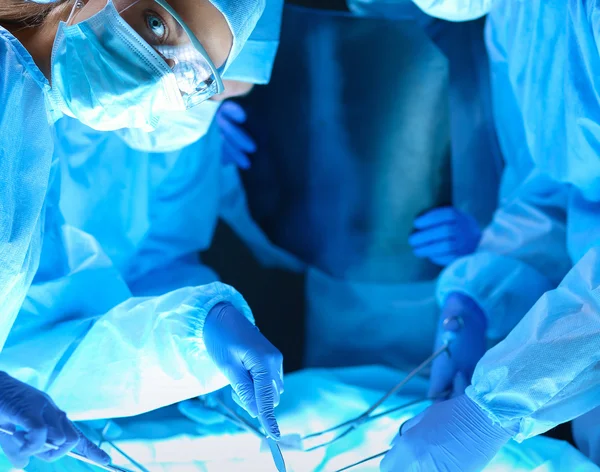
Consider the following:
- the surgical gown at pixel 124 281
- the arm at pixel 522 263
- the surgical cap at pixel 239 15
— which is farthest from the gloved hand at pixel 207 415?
the surgical cap at pixel 239 15

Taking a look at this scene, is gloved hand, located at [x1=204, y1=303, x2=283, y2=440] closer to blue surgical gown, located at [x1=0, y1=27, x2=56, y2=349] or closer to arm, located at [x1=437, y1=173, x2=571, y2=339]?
blue surgical gown, located at [x1=0, y1=27, x2=56, y2=349]

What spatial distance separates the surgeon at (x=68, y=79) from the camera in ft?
3.51

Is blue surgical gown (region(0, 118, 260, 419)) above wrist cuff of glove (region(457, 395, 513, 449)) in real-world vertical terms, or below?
above

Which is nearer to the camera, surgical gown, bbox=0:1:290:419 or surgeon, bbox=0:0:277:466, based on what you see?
surgeon, bbox=0:0:277:466

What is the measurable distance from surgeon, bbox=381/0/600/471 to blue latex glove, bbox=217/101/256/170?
0.66 metres

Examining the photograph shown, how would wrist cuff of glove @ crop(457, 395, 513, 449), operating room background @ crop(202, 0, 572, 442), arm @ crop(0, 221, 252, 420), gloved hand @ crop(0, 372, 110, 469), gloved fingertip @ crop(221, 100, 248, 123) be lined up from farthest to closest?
gloved fingertip @ crop(221, 100, 248, 123), operating room background @ crop(202, 0, 572, 442), arm @ crop(0, 221, 252, 420), wrist cuff of glove @ crop(457, 395, 513, 449), gloved hand @ crop(0, 372, 110, 469)

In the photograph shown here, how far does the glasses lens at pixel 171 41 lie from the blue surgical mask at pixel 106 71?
0.07ft

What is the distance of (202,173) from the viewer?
1747 mm

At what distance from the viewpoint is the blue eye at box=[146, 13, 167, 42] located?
1.10 m

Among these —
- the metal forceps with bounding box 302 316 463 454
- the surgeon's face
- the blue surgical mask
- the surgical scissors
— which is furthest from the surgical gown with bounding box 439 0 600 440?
the blue surgical mask

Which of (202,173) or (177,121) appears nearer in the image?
(177,121)

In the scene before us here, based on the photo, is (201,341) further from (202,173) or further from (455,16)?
(455,16)

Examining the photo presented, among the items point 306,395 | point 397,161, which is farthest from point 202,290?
point 397,161

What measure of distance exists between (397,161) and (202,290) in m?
0.67
